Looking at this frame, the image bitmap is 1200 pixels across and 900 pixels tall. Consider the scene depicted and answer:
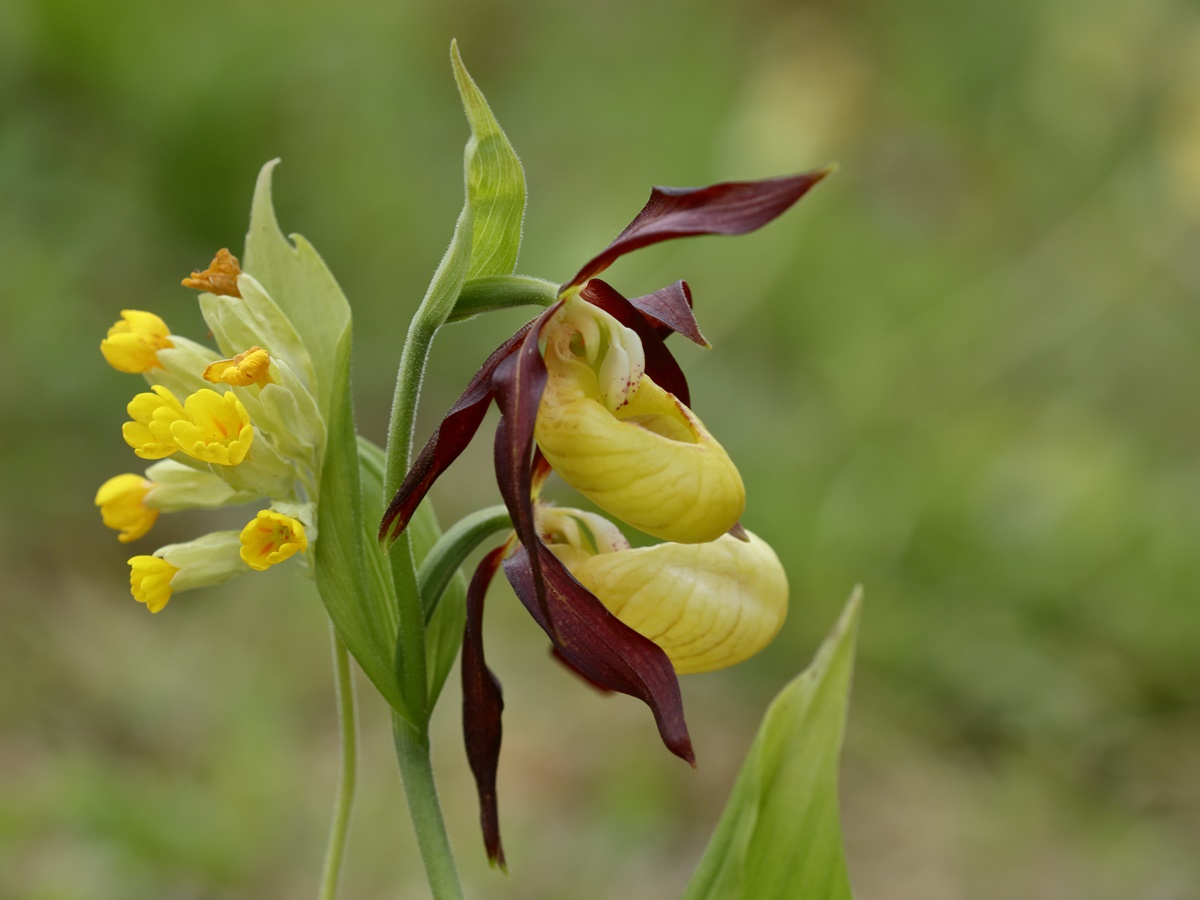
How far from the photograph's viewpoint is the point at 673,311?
0.74 meters

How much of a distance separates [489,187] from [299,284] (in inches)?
7.3

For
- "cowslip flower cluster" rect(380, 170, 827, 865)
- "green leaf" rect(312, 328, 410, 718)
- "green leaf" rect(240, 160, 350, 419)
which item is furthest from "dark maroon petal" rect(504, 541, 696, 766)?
"green leaf" rect(240, 160, 350, 419)

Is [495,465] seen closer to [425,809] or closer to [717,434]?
[425,809]

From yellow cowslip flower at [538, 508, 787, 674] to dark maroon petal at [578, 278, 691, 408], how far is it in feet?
0.38

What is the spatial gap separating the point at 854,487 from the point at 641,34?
10.9 ft

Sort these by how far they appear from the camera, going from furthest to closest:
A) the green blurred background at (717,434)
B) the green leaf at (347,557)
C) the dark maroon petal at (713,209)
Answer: the green blurred background at (717,434) → the green leaf at (347,557) → the dark maroon petal at (713,209)

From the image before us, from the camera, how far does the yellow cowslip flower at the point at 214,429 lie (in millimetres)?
647

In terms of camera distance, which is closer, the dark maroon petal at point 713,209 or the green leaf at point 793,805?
the dark maroon petal at point 713,209

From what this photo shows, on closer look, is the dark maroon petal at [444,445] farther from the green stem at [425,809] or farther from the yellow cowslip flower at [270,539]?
the green stem at [425,809]

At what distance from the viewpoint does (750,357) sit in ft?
12.2

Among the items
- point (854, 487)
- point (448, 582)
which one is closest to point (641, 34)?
point (854, 487)

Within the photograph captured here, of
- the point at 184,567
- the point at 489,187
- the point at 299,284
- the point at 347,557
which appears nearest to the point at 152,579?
the point at 184,567

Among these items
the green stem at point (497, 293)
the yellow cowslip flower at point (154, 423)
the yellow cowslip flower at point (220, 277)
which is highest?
the green stem at point (497, 293)

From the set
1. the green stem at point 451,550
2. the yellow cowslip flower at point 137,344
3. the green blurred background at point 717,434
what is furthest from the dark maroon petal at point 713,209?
the green blurred background at point 717,434
